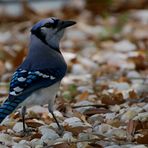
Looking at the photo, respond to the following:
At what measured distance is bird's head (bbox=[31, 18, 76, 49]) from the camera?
5.05 m

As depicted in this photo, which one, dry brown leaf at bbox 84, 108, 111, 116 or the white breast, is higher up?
the white breast

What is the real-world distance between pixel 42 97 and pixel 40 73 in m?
0.15

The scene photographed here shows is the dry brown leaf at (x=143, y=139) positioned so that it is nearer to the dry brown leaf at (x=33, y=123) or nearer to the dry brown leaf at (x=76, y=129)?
the dry brown leaf at (x=76, y=129)

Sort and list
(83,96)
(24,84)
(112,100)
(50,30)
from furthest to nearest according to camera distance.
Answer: (83,96) < (112,100) < (50,30) < (24,84)

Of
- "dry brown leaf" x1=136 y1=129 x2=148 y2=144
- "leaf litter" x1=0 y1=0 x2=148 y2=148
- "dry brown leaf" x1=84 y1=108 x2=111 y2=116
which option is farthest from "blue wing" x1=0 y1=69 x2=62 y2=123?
"dry brown leaf" x1=136 y1=129 x2=148 y2=144

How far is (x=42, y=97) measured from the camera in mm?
4711

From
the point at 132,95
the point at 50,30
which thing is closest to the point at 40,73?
the point at 50,30

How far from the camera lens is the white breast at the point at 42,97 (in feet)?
15.2

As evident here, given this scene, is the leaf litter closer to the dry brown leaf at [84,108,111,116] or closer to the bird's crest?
the dry brown leaf at [84,108,111,116]

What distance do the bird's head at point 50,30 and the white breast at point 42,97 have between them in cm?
40

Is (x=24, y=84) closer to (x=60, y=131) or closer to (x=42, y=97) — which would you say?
(x=42, y=97)

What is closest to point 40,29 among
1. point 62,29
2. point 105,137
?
point 62,29

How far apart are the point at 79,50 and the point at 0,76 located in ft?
4.05

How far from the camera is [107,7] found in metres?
9.62
